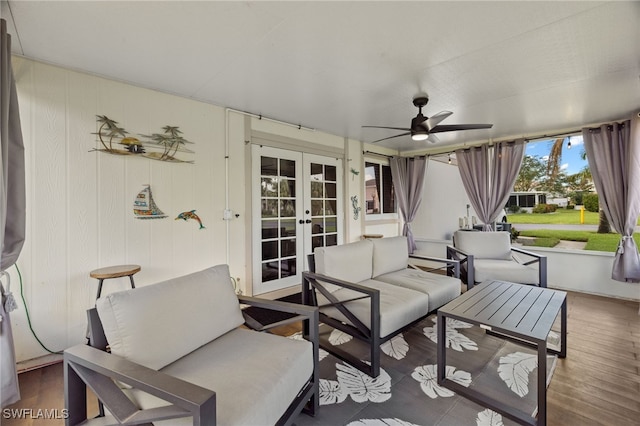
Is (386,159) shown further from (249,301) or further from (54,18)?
(54,18)

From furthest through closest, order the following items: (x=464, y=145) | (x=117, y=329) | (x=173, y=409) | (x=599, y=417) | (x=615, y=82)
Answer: (x=464, y=145), (x=615, y=82), (x=599, y=417), (x=117, y=329), (x=173, y=409)

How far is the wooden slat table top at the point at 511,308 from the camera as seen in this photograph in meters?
1.74

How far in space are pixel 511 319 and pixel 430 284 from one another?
865 mm

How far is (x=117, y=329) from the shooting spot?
1.23m

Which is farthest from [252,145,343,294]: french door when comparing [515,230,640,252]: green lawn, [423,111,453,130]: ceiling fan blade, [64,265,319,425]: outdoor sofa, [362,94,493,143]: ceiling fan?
[515,230,640,252]: green lawn

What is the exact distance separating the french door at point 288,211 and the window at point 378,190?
93 cm

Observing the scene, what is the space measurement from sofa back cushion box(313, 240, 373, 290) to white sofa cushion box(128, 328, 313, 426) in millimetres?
945

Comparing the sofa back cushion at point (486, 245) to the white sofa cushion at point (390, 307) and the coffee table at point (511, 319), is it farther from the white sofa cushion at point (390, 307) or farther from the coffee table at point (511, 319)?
the white sofa cushion at point (390, 307)

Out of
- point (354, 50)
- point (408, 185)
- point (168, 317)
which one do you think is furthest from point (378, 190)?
point (168, 317)

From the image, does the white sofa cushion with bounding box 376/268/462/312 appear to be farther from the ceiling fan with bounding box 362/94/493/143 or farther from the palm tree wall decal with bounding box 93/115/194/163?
the palm tree wall decal with bounding box 93/115/194/163

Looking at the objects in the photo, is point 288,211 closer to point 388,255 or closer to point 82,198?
point 388,255

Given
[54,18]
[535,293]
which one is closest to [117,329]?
[54,18]

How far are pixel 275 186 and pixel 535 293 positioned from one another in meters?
3.14

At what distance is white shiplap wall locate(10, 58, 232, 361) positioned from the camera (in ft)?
7.20
